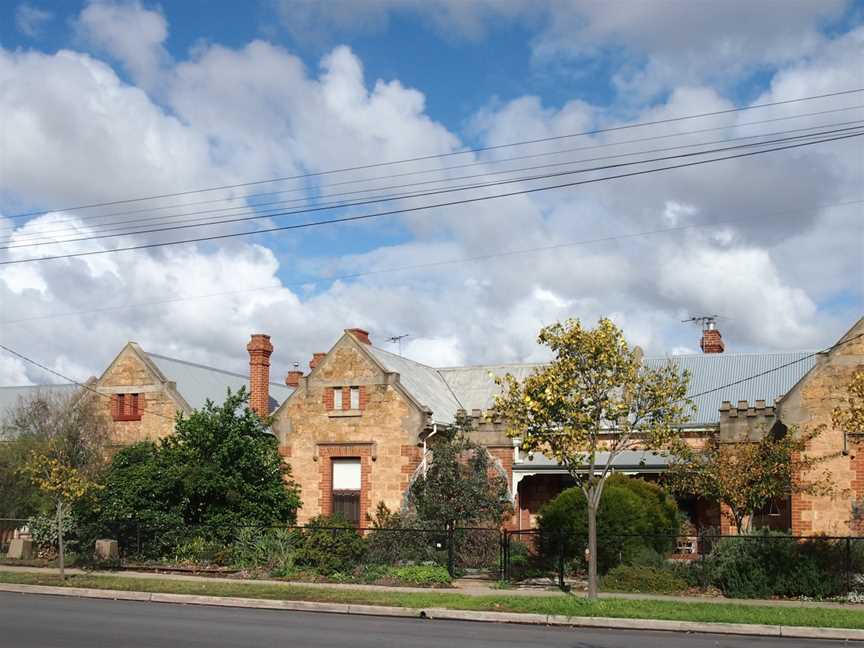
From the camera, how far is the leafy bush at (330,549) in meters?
24.6

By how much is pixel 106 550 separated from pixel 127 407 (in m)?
9.82

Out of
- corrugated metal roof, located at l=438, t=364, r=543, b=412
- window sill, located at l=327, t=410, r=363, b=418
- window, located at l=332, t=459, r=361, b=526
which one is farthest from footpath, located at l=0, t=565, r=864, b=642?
corrugated metal roof, located at l=438, t=364, r=543, b=412

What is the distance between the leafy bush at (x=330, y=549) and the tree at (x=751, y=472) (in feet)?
28.3

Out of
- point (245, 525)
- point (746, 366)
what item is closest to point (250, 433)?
point (245, 525)

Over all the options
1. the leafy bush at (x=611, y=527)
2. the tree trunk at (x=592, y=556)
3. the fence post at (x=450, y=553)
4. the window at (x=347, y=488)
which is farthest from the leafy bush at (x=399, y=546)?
the tree trunk at (x=592, y=556)

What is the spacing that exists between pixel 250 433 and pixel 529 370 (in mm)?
12653

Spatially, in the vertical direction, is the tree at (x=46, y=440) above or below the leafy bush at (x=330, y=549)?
above

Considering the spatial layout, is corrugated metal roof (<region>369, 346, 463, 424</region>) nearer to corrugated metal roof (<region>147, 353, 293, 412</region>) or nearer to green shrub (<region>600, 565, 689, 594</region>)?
corrugated metal roof (<region>147, 353, 293, 412</region>)

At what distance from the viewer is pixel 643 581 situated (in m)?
21.4

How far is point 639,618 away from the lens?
17031mm

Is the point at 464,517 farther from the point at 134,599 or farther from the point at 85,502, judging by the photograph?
the point at 85,502

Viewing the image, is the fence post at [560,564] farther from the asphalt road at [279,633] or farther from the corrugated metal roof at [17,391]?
the corrugated metal roof at [17,391]

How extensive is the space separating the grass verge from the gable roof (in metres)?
11.3

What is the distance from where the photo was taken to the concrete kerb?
15930 millimetres
